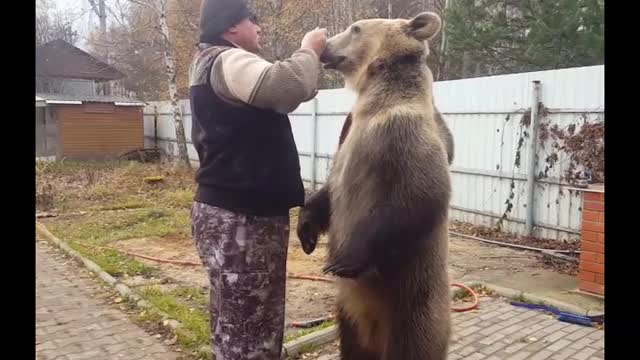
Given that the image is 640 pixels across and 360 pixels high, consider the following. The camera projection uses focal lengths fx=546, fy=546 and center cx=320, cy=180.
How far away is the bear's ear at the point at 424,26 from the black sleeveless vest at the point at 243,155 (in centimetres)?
73

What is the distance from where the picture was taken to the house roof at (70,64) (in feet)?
90.1

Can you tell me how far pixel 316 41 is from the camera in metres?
2.45

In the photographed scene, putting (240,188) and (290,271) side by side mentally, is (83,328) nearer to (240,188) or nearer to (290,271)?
(290,271)

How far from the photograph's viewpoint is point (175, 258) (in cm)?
798

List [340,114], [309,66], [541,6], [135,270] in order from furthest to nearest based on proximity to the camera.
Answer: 1. [340,114]
2. [541,6]
3. [135,270]
4. [309,66]

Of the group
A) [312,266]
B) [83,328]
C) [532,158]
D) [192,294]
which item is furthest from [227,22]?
[532,158]

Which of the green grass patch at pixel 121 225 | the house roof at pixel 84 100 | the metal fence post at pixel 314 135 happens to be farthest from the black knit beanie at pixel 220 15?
the house roof at pixel 84 100

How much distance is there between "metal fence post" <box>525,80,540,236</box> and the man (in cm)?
664

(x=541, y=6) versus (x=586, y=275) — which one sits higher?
(x=541, y=6)

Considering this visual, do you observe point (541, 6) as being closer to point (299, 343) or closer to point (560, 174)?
point (560, 174)

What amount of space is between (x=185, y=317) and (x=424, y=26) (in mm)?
3832

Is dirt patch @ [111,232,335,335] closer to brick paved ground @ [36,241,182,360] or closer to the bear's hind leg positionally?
brick paved ground @ [36,241,182,360]
